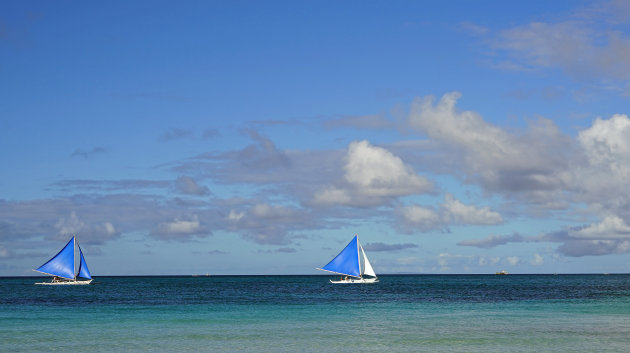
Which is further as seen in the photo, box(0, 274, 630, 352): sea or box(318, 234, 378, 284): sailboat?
box(318, 234, 378, 284): sailboat

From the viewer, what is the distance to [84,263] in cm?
13625

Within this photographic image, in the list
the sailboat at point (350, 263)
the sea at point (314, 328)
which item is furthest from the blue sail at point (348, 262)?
the sea at point (314, 328)

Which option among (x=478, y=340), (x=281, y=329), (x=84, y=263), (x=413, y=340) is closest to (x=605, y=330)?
(x=478, y=340)

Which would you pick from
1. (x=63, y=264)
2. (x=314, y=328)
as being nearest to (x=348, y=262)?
(x=63, y=264)

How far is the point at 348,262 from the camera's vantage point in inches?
5408

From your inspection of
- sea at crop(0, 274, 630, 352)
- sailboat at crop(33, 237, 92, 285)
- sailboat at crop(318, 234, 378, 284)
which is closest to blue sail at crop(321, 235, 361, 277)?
sailboat at crop(318, 234, 378, 284)

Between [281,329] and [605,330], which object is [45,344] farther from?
[605,330]

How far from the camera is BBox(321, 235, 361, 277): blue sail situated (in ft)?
445

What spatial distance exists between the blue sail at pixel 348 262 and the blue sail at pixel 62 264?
47918 millimetres

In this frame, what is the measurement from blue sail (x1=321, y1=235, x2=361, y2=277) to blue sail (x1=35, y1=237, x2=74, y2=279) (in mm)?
47918

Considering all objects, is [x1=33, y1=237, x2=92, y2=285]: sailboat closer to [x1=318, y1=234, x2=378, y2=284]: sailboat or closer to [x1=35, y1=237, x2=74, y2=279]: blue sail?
[x1=35, y1=237, x2=74, y2=279]: blue sail

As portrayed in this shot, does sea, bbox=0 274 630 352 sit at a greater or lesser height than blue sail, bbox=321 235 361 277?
lesser

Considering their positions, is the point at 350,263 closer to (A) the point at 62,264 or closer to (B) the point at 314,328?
(A) the point at 62,264

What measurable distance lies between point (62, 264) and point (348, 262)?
5418 cm
